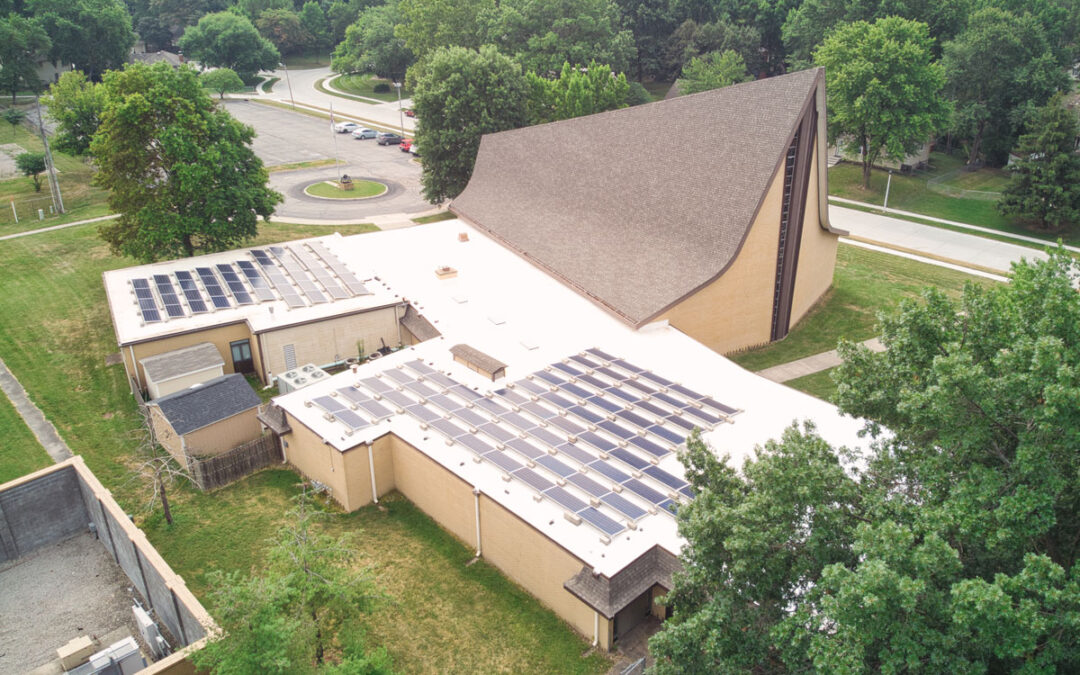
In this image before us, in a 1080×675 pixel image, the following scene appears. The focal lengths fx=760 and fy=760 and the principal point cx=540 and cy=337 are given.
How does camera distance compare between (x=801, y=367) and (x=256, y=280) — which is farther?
(x=256, y=280)

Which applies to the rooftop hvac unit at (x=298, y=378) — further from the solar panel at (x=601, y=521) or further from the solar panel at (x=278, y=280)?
the solar panel at (x=601, y=521)

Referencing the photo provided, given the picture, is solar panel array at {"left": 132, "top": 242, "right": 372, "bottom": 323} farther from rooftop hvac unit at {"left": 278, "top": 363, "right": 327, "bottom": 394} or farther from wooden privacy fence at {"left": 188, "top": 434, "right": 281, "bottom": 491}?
wooden privacy fence at {"left": 188, "top": 434, "right": 281, "bottom": 491}

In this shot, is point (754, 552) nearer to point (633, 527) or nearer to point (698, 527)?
point (698, 527)

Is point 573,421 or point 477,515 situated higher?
point 573,421

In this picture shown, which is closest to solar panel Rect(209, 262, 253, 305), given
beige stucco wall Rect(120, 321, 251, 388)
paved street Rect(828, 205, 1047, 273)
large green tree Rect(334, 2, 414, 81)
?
beige stucco wall Rect(120, 321, 251, 388)

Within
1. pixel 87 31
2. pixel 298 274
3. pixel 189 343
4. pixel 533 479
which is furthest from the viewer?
pixel 87 31

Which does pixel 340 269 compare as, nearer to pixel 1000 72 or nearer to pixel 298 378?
pixel 298 378

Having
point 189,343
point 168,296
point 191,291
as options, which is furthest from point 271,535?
point 191,291
